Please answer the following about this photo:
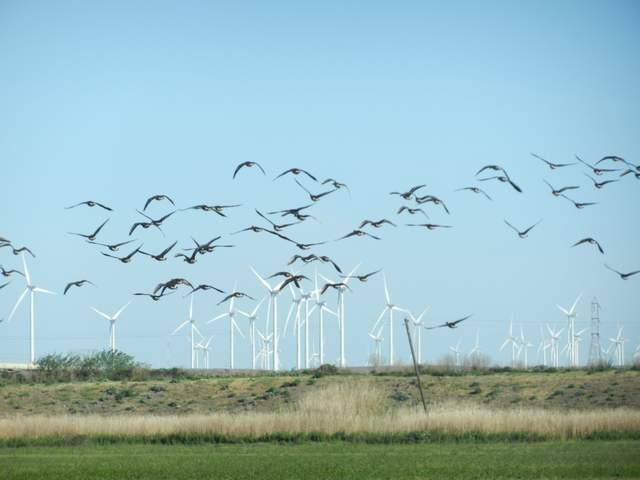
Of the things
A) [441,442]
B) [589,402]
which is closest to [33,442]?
[441,442]

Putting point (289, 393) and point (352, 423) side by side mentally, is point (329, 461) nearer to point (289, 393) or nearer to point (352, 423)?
point (352, 423)

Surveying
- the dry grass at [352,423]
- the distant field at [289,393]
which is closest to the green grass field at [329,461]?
the dry grass at [352,423]

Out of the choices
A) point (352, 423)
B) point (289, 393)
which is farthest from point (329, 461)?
point (289, 393)

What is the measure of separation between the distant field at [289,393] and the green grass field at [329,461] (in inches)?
777

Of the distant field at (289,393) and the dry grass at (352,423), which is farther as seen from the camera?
the distant field at (289,393)

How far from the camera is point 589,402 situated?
8394 centimetres

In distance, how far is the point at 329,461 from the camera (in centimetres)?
5862

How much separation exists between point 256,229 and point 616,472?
16398 millimetres

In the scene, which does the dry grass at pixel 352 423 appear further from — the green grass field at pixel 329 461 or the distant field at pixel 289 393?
the distant field at pixel 289 393

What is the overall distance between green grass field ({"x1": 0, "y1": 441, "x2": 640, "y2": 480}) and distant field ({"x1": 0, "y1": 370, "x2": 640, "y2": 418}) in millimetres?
19734

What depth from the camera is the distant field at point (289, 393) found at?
86188 mm

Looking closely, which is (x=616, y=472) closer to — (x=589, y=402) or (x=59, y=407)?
(x=589, y=402)

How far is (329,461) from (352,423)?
14504mm

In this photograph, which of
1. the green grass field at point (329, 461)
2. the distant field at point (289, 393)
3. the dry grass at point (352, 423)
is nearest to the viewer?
the green grass field at point (329, 461)
